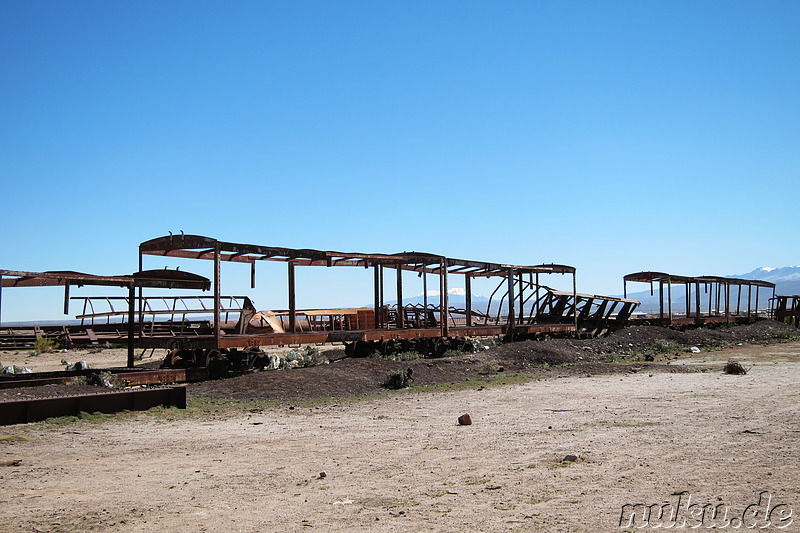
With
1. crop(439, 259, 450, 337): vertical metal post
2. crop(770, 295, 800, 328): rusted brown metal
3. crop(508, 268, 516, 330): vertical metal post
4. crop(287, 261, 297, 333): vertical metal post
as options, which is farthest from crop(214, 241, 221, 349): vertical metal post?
crop(770, 295, 800, 328): rusted brown metal

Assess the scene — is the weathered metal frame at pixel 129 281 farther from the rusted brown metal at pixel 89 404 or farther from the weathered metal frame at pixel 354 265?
the rusted brown metal at pixel 89 404

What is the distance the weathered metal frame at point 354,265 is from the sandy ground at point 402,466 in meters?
4.64

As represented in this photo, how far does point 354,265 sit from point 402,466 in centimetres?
1547

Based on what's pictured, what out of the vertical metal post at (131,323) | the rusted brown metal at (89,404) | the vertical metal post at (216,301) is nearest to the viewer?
the rusted brown metal at (89,404)

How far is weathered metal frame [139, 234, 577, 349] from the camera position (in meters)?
16.3

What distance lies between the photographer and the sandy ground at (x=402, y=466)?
5562mm

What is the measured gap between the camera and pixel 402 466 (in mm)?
7473

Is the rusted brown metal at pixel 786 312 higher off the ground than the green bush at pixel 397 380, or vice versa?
the rusted brown metal at pixel 786 312

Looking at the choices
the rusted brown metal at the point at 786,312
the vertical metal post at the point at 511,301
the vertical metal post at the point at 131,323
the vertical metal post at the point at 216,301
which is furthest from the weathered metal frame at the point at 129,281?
the rusted brown metal at the point at 786,312

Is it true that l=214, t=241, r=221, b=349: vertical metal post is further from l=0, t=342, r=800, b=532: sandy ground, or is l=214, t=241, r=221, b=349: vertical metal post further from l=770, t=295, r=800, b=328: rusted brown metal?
l=770, t=295, r=800, b=328: rusted brown metal

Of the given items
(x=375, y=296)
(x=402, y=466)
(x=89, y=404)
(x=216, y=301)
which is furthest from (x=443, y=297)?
(x=402, y=466)

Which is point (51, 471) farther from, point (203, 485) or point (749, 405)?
point (749, 405)

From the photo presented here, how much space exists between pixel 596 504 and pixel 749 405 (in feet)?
23.4

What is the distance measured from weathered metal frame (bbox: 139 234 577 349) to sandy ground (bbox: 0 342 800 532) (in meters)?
4.64
